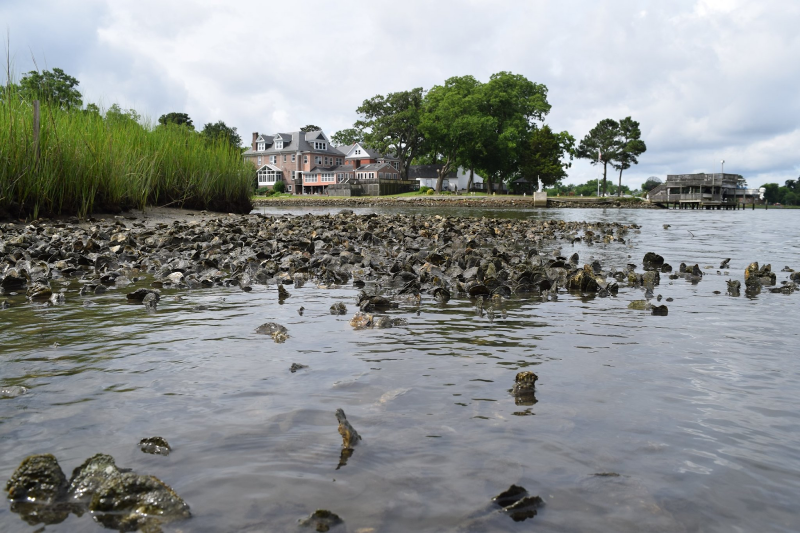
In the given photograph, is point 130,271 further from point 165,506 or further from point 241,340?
point 165,506

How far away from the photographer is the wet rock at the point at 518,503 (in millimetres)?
2336

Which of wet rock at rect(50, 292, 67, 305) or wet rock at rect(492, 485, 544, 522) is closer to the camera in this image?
wet rock at rect(492, 485, 544, 522)

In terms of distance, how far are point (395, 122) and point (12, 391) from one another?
3849 inches

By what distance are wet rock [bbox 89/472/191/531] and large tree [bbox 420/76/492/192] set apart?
3391 inches

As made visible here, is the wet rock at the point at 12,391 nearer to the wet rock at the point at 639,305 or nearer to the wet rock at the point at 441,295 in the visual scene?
the wet rock at the point at 441,295

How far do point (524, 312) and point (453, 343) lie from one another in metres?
1.93

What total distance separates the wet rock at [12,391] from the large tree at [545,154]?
→ 9608 centimetres

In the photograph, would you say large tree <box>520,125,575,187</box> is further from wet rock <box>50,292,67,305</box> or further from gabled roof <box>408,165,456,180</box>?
wet rock <box>50,292,67,305</box>

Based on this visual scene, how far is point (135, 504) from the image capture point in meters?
2.31

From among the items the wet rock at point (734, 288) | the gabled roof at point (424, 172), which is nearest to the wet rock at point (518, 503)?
the wet rock at point (734, 288)

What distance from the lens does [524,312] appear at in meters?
6.87

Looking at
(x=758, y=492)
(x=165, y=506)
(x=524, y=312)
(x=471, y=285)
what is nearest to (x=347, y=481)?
(x=165, y=506)

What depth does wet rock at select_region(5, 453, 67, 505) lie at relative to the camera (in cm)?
237

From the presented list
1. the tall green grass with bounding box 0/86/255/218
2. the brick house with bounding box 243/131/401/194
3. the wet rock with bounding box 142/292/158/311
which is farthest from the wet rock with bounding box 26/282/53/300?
the brick house with bounding box 243/131/401/194
